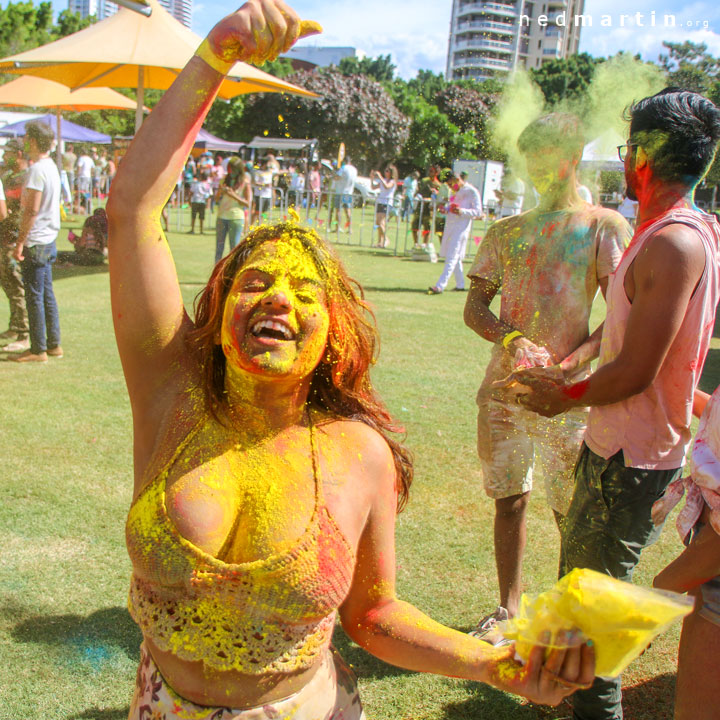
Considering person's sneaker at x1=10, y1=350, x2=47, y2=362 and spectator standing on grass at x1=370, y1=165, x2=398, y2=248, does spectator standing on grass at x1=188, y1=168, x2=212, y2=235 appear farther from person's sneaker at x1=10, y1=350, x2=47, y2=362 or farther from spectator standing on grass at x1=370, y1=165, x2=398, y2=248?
person's sneaker at x1=10, y1=350, x2=47, y2=362

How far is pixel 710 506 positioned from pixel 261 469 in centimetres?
110

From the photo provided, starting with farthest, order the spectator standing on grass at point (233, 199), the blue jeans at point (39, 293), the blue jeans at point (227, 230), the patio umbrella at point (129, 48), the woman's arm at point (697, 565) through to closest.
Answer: the blue jeans at point (227, 230), the spectator standing on grass at point (233, 199), the patio umbrella at point (129, 48), the blue jeans at point (39, 293), the woman's arm at point (697, 565)

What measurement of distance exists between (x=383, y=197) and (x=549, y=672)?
15.5m

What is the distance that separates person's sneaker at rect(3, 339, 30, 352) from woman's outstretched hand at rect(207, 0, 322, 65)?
6.23 metres

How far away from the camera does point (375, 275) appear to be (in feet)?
40.5

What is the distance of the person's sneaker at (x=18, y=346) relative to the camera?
6863 mm

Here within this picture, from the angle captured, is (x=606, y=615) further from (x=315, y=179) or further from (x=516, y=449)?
(x=315, y=179)

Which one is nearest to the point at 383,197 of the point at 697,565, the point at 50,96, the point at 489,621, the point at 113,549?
the point at 50,96

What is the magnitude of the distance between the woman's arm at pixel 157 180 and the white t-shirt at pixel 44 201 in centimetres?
561

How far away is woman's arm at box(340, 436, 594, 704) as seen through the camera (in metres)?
1.35

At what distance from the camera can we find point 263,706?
133cm

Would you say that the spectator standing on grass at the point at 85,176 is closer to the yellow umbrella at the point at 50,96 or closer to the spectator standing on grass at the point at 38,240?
the yellow umbrella at the point at 50,96

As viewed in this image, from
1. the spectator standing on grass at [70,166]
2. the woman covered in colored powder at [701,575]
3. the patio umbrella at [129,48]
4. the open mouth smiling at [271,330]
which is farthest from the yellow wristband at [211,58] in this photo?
the spectator standing on grass at [70,166]

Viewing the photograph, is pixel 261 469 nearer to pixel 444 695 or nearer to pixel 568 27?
pixel 444 695
